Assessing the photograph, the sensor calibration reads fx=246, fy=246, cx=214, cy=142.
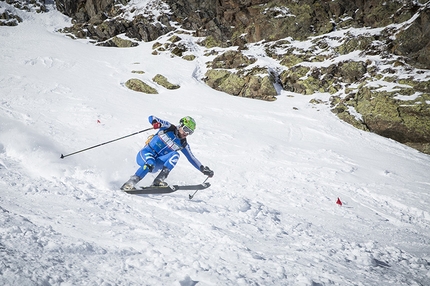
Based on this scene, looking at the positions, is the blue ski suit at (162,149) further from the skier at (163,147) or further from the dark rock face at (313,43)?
the dark rock face at (313,43)

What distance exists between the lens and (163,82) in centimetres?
2362

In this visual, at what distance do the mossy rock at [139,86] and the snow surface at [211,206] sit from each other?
5463 mm

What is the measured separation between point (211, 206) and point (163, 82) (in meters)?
20.3

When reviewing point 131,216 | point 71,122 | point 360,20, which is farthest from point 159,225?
point 360,20

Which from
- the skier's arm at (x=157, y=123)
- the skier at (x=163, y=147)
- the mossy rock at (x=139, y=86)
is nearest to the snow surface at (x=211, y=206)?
the skier at (x=163, y=147)

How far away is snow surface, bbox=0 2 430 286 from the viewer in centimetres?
279

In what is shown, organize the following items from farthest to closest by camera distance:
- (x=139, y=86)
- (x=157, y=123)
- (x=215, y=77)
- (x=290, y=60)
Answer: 1. (x=290, y=60)
2. (x=215, y=77)
3. (x=139, y=86)
4. (x=157, y=123)

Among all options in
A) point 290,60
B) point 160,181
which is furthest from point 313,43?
point 160,181

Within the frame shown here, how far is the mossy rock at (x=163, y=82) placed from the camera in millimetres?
23347

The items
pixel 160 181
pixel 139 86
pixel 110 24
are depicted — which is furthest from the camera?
pixel 110 24

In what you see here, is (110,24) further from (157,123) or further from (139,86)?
(157,123)

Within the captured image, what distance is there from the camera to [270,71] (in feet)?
84.0

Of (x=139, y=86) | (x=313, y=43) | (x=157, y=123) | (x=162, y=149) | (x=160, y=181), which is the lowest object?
(x=139, y=86)

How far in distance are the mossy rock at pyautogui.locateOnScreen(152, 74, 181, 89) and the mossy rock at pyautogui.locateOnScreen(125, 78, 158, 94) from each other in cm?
173
